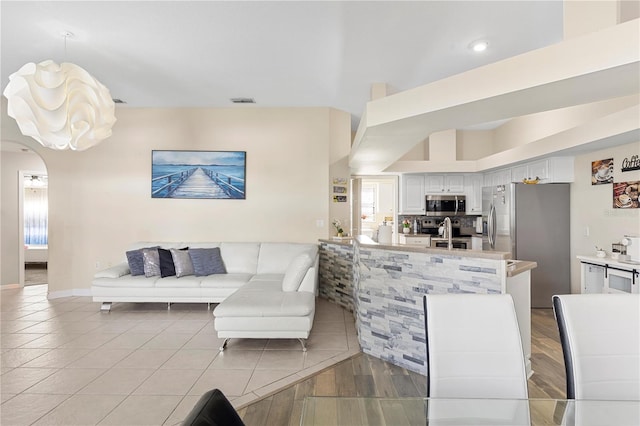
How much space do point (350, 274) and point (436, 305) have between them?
2.91 metres

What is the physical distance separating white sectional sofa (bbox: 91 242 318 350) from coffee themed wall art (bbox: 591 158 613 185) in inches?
146

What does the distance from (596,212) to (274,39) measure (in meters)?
4.44

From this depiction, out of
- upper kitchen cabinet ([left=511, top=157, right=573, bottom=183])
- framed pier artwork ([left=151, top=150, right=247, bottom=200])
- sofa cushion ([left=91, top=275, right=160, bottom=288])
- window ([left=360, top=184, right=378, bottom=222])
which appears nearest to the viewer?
sofa cushion ([left=91, top=275, right=160, bottom=288])

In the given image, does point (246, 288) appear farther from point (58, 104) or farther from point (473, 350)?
point (473, 350)

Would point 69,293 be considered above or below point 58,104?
below

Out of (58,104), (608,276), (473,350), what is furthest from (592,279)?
(58,104)

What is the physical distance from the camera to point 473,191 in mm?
6129

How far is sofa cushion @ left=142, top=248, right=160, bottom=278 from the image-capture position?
449cm

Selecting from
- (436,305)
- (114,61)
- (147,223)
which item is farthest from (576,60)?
(147,223)

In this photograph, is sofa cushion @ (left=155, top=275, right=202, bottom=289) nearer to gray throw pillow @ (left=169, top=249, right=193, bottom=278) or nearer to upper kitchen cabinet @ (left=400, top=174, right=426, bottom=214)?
gray throw pillow @ (left=169, top=249, right=193, bottom=278)

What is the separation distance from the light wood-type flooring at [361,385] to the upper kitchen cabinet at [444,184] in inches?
140

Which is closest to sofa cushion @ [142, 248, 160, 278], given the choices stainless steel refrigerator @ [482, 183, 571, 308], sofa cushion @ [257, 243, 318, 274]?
sofa cushion @ [257, 243, 318, 274]

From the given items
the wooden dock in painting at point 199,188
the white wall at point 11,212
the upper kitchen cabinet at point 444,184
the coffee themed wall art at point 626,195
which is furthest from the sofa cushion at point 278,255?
the white wall at point 11,212

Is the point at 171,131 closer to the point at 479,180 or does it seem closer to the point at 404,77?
the point at 404,77
